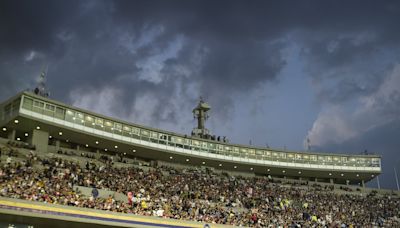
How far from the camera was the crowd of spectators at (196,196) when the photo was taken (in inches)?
1598

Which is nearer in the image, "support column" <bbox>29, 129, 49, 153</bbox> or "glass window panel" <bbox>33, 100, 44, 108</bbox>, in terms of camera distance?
"glass window panel" <bbox>33, 100, 44, 108</bbox>

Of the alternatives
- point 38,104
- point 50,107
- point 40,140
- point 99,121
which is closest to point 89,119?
point 99,121

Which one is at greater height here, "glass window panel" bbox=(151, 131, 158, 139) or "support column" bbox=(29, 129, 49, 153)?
"glass window panel" bbox=(151, 131, 158, 139)

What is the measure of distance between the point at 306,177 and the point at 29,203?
6662cm

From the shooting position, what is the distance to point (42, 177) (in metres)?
42.0

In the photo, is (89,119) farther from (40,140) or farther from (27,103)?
(27,103)

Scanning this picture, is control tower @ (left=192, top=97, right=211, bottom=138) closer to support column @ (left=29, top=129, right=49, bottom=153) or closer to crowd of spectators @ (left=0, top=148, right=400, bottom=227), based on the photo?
crowd of spectators @ (left=0, top=148, right=400, bottom=227)

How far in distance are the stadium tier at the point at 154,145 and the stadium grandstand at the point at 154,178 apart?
16cm

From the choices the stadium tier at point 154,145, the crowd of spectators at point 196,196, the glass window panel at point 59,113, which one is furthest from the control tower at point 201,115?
the glass window panel at point 59,113

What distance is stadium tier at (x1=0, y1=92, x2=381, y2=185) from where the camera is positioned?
55.5 meters

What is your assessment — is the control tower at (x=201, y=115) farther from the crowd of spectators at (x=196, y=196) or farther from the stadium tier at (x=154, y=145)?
the crowd of spectators at (x=196, y=196)

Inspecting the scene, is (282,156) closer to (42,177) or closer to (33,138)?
(33,138)

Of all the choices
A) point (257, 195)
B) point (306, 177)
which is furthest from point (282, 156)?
point (257, 195)

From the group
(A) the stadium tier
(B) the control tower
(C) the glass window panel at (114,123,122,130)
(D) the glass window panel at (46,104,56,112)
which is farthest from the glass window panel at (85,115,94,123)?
(B) the control tower
